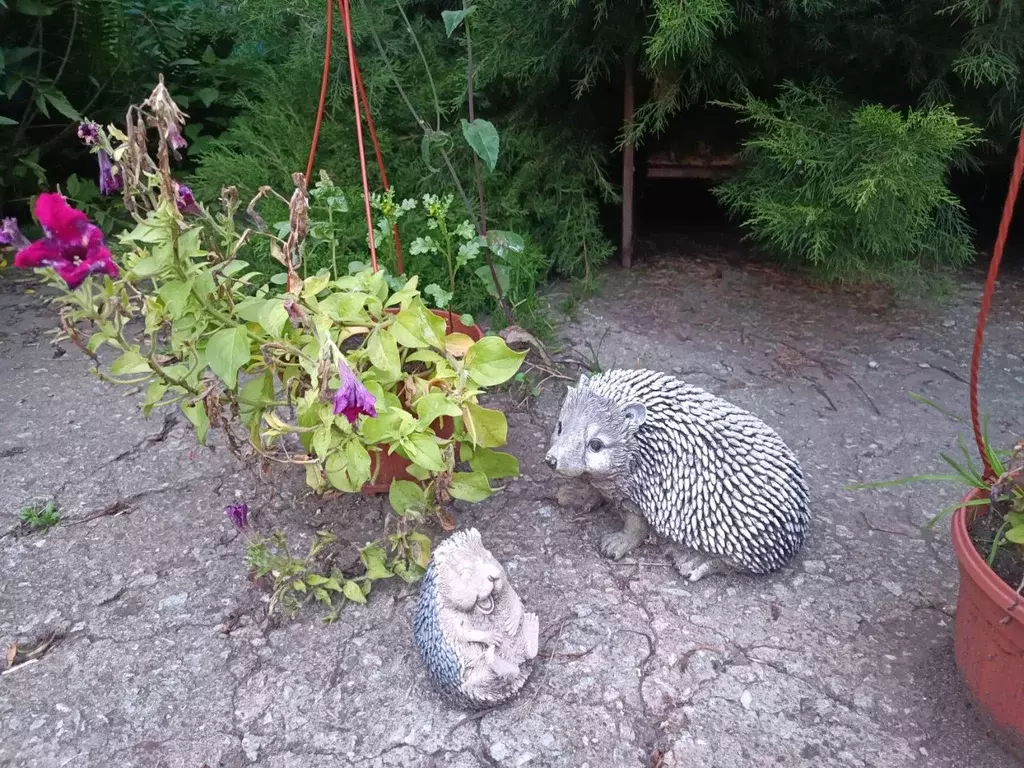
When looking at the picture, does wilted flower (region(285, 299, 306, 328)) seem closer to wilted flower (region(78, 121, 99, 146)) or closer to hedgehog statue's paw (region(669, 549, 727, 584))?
wilted flower (region(78, 121, 99, 146))

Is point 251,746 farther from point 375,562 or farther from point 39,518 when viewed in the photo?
point 39,518

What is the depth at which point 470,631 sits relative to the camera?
1.84 m

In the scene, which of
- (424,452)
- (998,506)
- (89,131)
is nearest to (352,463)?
(424,452)

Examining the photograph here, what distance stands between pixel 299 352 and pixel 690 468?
108cm

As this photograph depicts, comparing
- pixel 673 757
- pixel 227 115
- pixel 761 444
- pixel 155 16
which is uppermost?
pixel 155 16

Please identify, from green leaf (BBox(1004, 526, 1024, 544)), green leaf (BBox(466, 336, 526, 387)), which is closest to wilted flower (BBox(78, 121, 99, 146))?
green leaf (BBox(466, 336, 526, 387))

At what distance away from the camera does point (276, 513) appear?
2.57 meters

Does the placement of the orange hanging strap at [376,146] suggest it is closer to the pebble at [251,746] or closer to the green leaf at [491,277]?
the green leaf at [491,277]

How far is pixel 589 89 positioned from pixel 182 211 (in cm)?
233

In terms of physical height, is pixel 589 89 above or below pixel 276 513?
above

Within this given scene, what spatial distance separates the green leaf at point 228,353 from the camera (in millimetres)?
1953

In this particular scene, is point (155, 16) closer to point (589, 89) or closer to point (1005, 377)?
point (589, 89)

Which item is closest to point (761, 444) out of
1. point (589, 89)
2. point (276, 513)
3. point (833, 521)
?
point (833, 521)

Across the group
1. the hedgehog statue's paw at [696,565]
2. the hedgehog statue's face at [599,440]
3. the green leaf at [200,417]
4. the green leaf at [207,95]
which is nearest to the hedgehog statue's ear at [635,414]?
the hedgehog statue's face at [599,440]
